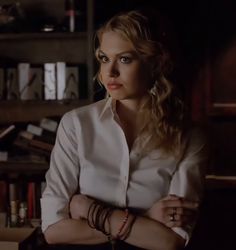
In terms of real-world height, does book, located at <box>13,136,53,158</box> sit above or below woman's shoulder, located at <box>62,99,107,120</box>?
below

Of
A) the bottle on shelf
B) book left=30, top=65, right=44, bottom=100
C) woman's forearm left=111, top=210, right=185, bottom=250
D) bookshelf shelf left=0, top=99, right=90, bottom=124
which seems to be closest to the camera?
woman's forearm left=111, top=210, right=185, bottom=250

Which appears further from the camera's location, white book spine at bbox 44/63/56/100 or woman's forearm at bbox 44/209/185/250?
white book spine at bbox 44/63/56/100

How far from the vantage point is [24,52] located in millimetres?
2807

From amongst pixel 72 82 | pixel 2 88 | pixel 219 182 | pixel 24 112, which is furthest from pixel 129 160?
pixel 219 182


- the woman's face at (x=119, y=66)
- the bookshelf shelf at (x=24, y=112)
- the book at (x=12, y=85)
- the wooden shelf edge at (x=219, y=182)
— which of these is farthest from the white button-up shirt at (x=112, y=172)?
the wooden shelf edge at (x=219, y=182)

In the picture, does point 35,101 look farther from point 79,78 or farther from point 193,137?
point 193,137

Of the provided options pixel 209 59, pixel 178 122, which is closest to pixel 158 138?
pixel 178 122

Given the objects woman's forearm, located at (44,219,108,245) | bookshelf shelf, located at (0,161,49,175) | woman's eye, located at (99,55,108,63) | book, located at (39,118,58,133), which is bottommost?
Result: bookshelf shelf, located at (0,161,49,175)

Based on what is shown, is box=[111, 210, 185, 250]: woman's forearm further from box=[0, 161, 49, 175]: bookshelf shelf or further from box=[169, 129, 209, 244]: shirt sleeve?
box=[0, 161, 49, 175]: bookshelf shelf

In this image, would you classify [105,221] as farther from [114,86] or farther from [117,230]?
[114,86]

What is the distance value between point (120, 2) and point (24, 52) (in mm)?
620

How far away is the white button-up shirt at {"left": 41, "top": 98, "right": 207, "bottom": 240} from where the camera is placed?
145cm

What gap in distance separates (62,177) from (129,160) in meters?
0.21

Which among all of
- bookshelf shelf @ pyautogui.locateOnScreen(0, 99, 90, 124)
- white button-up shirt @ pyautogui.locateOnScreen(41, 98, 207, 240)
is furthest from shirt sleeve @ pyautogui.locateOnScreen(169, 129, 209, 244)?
bookshelf shelf @ pyautogui.locateOnScreen(0, 99, 90, 124)
